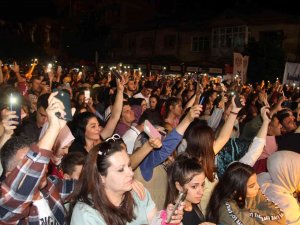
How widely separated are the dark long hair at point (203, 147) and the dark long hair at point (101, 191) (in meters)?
1.50

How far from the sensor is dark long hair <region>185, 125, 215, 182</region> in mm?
4102

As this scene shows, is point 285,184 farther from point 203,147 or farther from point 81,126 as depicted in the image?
point 81,126

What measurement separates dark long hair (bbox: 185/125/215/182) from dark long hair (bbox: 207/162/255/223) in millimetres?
371

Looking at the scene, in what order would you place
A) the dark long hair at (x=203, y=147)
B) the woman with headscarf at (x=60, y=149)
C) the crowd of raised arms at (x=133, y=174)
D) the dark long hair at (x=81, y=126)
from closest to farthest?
the crowd of raised arms at (x=133, y=174)
the woman with headscarf at (x=60, y=149)
the dark long hair at (x=203, y=147)
the dark long hair at (x=81, y=126)

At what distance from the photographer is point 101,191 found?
8.61 feet

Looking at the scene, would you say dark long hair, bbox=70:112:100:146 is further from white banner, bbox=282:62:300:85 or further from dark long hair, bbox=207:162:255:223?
white banner, bbox=282:62:300:85

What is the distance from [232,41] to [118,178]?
34614mm

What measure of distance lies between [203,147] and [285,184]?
899 mm

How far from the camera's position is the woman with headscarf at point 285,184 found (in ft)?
12.9

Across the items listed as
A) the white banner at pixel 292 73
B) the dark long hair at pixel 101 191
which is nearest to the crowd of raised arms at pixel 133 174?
the dark long hair at pixel 101 191

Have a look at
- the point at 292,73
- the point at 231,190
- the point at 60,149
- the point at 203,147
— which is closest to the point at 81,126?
the point at 60,149

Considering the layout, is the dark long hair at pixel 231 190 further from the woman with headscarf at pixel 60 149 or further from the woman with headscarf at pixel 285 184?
the woman with headscarf at pixel 60 149

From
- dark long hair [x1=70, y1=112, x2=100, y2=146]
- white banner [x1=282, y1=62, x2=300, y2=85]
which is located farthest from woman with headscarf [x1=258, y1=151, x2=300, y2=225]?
white banner [x1=282, y1=62, x2=300, y2=85]

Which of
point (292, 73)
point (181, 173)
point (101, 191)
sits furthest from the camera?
point (292, 73)
